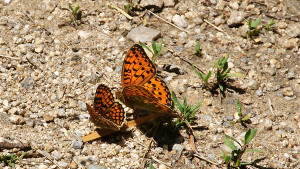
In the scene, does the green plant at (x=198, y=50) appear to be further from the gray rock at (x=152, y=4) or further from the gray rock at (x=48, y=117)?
the gray rock at (x=48, y=117)

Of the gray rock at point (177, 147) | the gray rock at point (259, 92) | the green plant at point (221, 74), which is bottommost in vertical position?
the gray rock at point (177, 147)

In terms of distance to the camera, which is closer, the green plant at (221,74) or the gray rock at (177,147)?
the gray rock at (177,147)

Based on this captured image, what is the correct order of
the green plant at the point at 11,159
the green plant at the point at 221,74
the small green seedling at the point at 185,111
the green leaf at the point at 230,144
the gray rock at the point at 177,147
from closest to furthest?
1. the green plant at the point at 11,159
2. the green leaf at the point at 230,144
3. the gray rock at the point at 177,147
4. the small green seedling at the point at 185,111
5. the green plant at the point at 221,74

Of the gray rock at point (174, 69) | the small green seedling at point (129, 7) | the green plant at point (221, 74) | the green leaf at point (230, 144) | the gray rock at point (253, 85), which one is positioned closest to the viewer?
the green leaf at point (230, 144)

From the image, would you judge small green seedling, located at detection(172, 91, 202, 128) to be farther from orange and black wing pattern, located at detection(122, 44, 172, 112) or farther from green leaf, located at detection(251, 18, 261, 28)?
green leaf, located at detection(251, 18, 261, 28)

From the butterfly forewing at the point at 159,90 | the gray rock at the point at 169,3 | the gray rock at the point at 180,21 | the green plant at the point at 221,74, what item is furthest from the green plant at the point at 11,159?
the gray rock at the point at 169,3

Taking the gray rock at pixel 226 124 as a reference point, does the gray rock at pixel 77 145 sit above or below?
below
